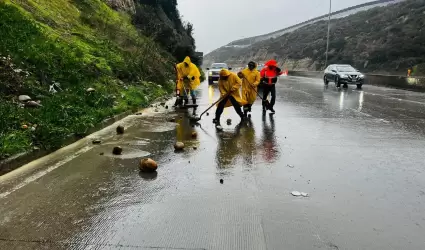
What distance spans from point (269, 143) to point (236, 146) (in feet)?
2.51

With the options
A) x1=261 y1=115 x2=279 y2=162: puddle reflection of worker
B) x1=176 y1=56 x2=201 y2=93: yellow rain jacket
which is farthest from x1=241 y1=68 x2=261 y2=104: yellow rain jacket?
x1=176 y1=56 x2=201 y2=93: yellow rain jacket

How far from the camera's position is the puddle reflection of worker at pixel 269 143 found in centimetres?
716

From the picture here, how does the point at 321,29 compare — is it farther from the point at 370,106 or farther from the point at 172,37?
the point at 370,106

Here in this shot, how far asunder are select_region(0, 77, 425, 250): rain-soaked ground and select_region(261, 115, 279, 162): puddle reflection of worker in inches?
0.8

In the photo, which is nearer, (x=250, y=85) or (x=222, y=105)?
(x=222, y=105)

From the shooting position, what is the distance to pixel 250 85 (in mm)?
12859

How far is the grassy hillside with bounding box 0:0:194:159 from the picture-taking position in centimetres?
771

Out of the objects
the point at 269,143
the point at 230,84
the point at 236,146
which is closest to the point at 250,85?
the point at 230,84

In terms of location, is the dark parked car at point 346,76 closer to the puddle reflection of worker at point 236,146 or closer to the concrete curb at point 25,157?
the puddle reflection of worker at point 236,146

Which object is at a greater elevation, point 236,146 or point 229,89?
point 229,89

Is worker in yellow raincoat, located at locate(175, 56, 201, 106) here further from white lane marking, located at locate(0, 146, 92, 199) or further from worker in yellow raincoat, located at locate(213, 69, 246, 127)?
white lane marking, located at locate(0, 146, 92, 199)

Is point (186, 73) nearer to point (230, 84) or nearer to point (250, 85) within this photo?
point (250, 85)

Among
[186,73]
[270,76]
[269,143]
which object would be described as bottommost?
[269,143]

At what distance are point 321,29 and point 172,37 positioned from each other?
2261 inches
